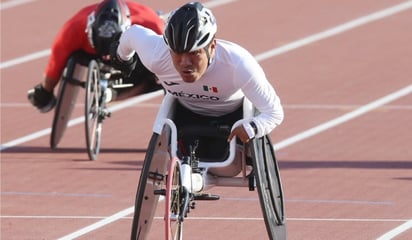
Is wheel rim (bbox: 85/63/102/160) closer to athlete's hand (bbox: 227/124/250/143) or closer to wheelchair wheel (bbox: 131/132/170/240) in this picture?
wheelchair wheel (bbox: 131/132/170/240)

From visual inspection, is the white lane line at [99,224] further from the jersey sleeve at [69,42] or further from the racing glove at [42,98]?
the racing glove at [42,98]

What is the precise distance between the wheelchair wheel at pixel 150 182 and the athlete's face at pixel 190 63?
0.55 metres

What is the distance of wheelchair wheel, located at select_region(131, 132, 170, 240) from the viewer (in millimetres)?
9531

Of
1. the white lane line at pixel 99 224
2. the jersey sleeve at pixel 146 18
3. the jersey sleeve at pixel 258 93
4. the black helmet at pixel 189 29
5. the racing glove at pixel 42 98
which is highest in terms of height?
the black helmet at pixel 189 29

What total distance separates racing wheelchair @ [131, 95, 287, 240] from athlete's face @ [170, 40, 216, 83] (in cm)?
43

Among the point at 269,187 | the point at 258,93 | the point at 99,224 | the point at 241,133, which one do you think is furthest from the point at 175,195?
the point at 99,224

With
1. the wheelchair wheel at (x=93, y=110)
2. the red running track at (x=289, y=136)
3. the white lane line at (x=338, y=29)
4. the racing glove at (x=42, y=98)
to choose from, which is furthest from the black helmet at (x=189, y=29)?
the white lane line at (x=338, y=29)

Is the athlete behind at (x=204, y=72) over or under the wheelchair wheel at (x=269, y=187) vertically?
over

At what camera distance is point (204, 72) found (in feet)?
30.7

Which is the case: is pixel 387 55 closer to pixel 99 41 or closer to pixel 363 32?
pixel 363 32

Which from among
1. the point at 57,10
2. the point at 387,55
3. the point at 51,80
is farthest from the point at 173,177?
the point at 57,10

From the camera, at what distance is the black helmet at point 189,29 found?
910 cm

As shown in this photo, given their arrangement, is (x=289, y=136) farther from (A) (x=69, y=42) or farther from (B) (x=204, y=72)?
(B) (x=204, y=72)

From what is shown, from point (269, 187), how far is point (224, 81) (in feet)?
2.31
